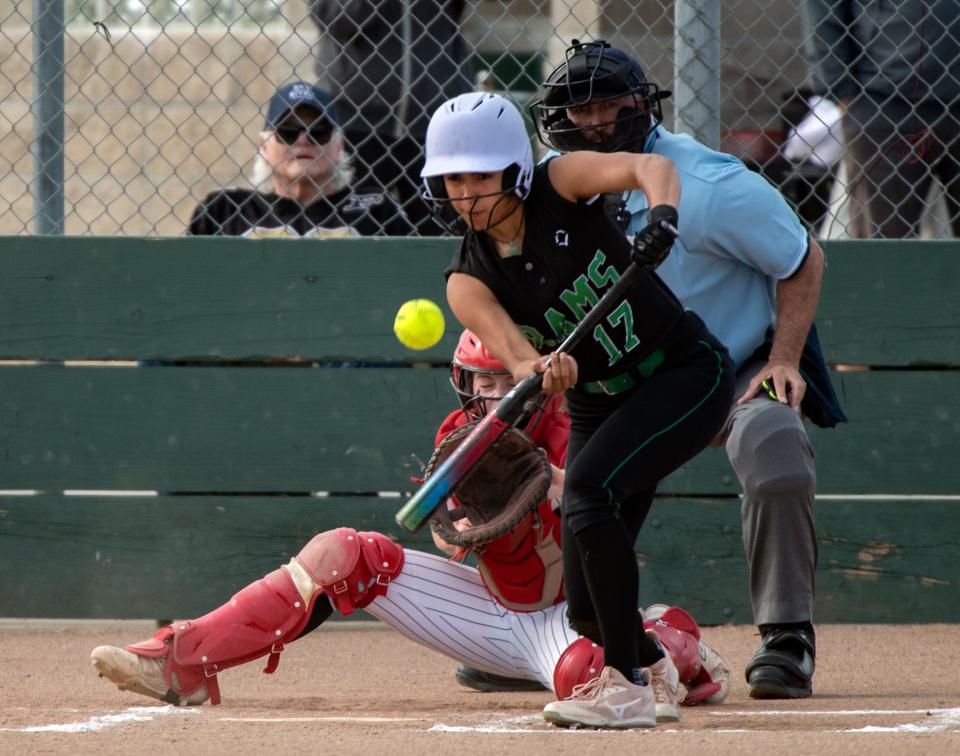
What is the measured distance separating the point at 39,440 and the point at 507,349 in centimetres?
234

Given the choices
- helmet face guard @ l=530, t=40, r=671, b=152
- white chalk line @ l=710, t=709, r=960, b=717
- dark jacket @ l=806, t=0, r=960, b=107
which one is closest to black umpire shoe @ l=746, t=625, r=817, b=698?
white chalk line @ l=710, t=709, r=960, b=717

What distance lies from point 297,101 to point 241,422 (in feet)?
4.06

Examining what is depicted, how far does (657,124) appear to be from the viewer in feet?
13.5

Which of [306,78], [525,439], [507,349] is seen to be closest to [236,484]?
[525,439]

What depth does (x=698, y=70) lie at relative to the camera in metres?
4.99

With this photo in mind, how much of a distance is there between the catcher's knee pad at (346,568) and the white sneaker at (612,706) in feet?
2.05

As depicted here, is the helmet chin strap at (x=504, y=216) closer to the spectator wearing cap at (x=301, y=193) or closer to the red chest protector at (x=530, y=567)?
the red chest protector at (x=530, y=567)

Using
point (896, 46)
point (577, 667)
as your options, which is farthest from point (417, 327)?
point (896, 46)

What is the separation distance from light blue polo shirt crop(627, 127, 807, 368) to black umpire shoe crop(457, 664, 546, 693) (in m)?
1.05

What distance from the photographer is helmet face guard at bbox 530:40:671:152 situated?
398 cm

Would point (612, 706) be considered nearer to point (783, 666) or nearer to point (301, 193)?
A: point (783, 666)

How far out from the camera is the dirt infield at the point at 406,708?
2926mm

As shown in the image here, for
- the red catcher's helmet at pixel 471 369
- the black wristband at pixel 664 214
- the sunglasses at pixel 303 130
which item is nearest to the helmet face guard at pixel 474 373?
the red catcher's helmet at pixel 471 369

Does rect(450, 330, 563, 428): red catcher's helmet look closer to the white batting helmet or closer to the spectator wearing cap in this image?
the white batting helmet
